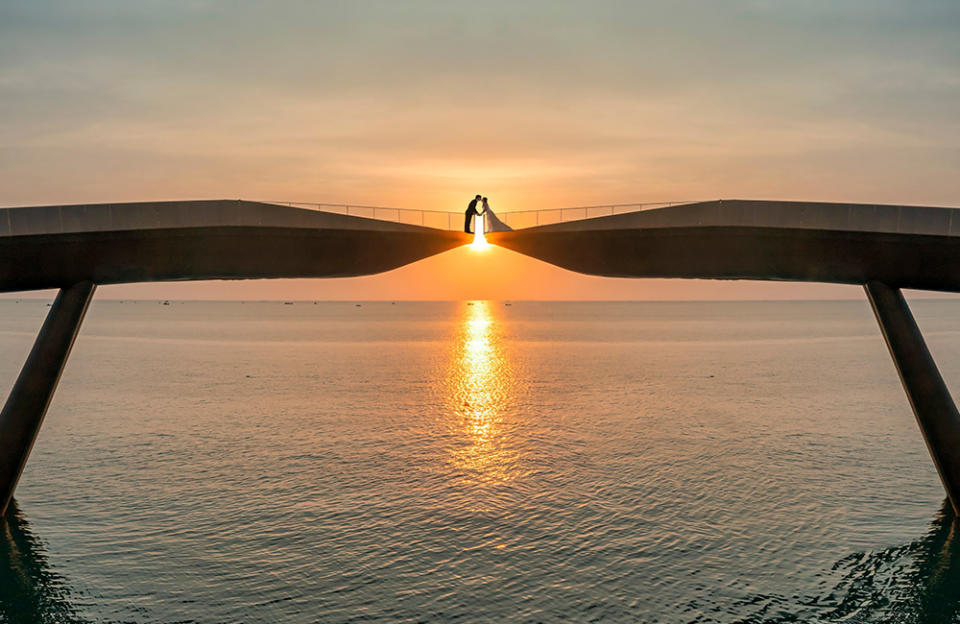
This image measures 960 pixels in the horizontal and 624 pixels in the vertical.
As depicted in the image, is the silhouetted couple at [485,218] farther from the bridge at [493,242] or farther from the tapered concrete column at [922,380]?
the tapered concrete column at [922,380]

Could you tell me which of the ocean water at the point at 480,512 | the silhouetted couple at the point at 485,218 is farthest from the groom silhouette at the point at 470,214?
the ocean water at the point at 480,512

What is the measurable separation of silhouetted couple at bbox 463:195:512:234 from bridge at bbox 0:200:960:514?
0.65 meters

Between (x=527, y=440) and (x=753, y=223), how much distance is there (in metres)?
39.3

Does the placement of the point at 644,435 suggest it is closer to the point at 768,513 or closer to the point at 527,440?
the point at 527,440

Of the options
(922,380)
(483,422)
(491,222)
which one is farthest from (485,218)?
(483,422)

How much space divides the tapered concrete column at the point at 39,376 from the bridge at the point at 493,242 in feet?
0.21

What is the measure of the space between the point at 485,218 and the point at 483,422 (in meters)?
44.4

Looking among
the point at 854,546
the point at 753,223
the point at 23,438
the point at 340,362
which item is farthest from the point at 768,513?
the point at 340,362

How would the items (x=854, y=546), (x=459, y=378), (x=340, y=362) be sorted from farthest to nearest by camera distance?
(x=340, y=362), (x=459, y=378), (x=854, y=546)

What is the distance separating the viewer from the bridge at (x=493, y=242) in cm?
3062

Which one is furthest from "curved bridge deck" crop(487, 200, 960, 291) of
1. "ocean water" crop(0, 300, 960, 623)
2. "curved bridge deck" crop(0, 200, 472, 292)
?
"ocean water" crop(0, 300, 960, 623)

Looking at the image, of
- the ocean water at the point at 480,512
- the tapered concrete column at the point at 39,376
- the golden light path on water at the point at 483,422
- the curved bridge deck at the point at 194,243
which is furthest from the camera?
the golden light path on water at the point at 483,422

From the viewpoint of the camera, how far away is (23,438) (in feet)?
114

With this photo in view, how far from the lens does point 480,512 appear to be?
137 feet
